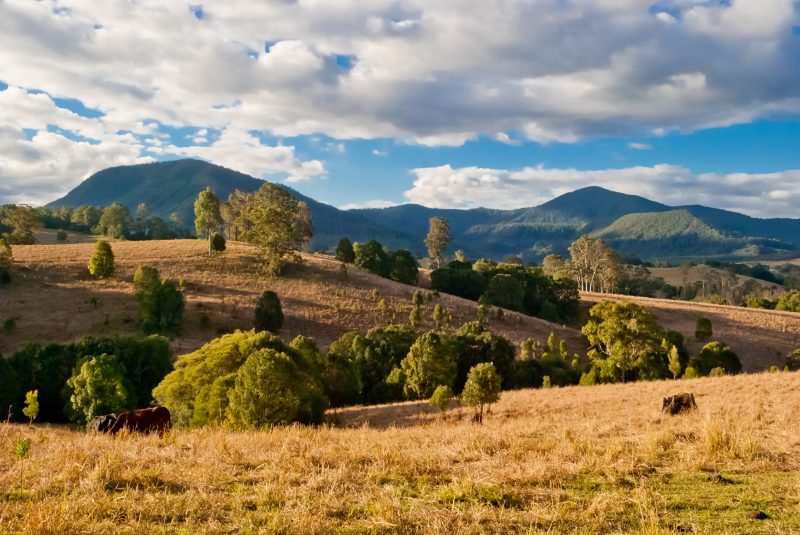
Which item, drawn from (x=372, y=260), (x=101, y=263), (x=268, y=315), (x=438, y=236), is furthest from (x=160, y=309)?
(x=438, y=236)

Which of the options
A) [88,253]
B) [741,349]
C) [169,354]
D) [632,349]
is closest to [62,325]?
→ [169,354]

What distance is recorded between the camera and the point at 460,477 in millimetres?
7883

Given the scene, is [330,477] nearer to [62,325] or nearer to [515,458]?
[515,458]

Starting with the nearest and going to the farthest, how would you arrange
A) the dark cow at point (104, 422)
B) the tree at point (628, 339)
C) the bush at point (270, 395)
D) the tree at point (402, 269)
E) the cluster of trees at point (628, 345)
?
the dark cow at point (104, 422)
the bush at point (270, 395)
the cluster of trees at point (628, 345)
the tree at point (628, 339)
the tree at point (402, 269)

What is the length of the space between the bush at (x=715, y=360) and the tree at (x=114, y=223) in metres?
133

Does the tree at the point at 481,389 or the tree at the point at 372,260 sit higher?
the tree at the point at 372,260

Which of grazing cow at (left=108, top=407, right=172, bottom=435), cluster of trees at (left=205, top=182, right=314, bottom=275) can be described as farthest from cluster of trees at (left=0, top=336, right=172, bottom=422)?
cluster of trees at (left=205, top=182, right=314, bottom=275)

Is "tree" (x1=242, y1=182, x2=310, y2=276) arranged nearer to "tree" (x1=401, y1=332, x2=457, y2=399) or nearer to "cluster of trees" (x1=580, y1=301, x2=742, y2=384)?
"tree" (x1=401, y1=332, x2=457, y2=399)

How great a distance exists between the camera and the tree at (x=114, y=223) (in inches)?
5276

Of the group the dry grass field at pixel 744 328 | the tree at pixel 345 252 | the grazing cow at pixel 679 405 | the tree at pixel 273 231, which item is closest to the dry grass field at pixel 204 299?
the tree at pixel 273 231

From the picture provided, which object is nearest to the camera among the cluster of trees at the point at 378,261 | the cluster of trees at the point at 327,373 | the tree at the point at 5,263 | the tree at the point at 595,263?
the cluster of trees at the point at 327,373

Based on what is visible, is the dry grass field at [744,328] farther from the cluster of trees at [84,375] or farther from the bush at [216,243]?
the bush at [216,243]

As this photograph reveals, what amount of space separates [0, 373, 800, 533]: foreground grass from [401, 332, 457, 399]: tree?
3090 cm

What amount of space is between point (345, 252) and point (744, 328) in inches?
2699
